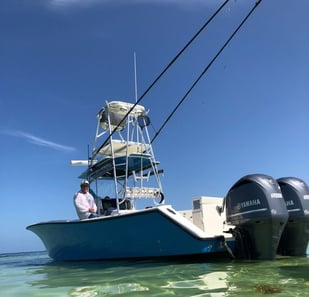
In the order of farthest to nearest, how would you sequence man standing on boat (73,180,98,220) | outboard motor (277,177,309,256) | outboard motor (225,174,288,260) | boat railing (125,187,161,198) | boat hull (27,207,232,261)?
boat railing (125,187,161,198) < man standing on boat (73,180,98,220) < outboard motor (277,177,309,256) < boat hull (27,207,232,261) < outboard motor (225,174,288,260)

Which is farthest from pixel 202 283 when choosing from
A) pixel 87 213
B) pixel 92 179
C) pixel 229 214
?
pixel 92 179

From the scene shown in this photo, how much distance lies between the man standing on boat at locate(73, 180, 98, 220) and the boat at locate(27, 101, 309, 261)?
0.34m

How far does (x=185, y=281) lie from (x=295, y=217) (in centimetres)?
294

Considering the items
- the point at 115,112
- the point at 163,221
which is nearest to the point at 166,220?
the point at 163,221

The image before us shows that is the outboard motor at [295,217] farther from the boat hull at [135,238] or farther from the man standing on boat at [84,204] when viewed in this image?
the man standing on boat at [84,204]

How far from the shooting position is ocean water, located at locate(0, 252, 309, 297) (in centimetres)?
410

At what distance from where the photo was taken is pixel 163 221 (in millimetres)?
6723

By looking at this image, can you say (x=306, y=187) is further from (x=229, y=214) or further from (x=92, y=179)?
(x=92, y=179)

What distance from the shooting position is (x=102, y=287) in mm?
4727

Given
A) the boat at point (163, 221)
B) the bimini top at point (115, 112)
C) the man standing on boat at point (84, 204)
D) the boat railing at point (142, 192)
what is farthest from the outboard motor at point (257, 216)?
the bimini top at point (115, 112)

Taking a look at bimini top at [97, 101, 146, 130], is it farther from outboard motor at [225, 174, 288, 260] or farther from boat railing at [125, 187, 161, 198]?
outboard motor at [225, 174, 288, 260]

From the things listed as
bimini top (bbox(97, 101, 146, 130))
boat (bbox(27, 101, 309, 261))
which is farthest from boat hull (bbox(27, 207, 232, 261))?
bimini top (bbox(97, 101, 146, 130))

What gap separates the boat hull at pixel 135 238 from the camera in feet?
21.9

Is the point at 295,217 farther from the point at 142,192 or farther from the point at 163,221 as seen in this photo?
the point at 142,192
